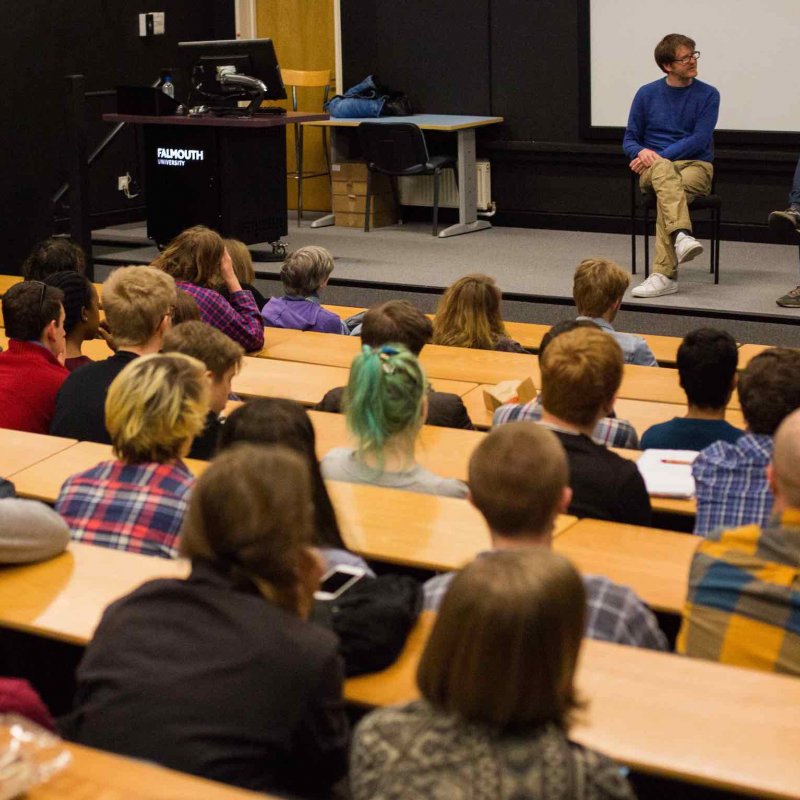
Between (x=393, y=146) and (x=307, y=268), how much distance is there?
3845 millimetres

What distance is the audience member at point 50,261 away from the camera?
493 cm

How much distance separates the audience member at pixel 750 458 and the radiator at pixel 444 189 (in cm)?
655

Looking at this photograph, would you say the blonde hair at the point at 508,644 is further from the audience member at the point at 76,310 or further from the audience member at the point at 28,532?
the audience member at the point at 76,310

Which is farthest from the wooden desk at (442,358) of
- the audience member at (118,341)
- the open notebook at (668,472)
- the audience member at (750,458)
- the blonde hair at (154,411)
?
the blonde hair at (154,411)

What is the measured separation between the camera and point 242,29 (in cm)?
1011

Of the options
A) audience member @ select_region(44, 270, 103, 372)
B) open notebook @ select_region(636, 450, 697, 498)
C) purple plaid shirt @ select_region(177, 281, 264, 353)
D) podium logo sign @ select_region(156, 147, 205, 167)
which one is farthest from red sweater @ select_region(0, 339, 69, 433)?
podium logo sign @ select_region(156, 147, 205, 167)

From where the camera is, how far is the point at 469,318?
4.65m

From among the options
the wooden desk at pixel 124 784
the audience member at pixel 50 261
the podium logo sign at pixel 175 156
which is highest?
the podium logo sign at pixel 175 156

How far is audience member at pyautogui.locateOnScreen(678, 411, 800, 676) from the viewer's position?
6.72 ft

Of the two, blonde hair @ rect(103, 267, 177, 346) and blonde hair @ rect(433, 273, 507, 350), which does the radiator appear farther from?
blonde hair @ rect(103, 267, 177, 346)

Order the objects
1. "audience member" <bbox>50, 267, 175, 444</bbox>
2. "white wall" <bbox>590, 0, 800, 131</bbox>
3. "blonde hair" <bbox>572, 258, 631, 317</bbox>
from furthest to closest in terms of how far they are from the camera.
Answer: "white wall" <bbox>590, 0, 800, 131</bbox>, "blonde hair" <bbox>572, 258, 631, 317</bbox>, "audience member" <bbox>50, 267, 175, 444</bbox>

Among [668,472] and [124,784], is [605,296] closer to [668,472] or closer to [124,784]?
[668,472]

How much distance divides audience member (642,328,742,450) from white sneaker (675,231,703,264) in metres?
3.47

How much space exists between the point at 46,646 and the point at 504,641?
1.53 metres
